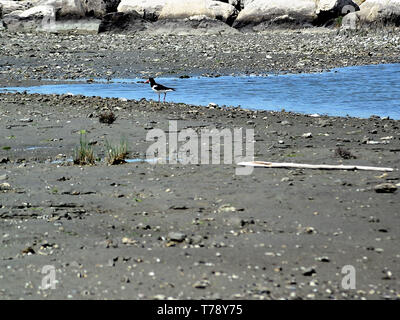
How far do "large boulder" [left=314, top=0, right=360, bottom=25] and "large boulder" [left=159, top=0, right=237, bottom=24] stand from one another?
4.75 meters

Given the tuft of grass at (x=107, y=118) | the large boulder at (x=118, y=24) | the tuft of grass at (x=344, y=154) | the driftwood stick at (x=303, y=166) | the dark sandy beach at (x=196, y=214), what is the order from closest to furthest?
the dark sandy beach at (x=196, y=214) → the driftwood stick at (x=303, y=166) → the tuft of grass at (x=344, y=154) → the tuft of grass at (x=107, y=118) → the large boulder at (x=118, y=24)

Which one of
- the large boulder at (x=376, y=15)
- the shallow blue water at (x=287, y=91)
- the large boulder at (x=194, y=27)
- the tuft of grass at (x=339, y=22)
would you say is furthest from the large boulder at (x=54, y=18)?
the shallow blue water at (x=287, y=91)

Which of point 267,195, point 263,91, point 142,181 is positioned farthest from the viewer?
point 263,91

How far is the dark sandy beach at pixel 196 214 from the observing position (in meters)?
5.43

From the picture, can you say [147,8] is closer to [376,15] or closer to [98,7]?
[98,7]

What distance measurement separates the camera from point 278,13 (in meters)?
36.3

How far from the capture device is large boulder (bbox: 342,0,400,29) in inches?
1362

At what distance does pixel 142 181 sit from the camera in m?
8.76

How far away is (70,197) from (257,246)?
2.82 meters

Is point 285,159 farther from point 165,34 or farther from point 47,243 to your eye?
point 165,34

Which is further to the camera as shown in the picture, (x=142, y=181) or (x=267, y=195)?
(x=142, y=181)

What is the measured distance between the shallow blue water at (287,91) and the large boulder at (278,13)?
13.1 meters

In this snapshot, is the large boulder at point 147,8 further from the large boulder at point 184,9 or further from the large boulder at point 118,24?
the large boulder at point 118,24

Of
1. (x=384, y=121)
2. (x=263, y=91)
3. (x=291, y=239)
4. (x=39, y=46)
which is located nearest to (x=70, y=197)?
(x=291, y=239)
